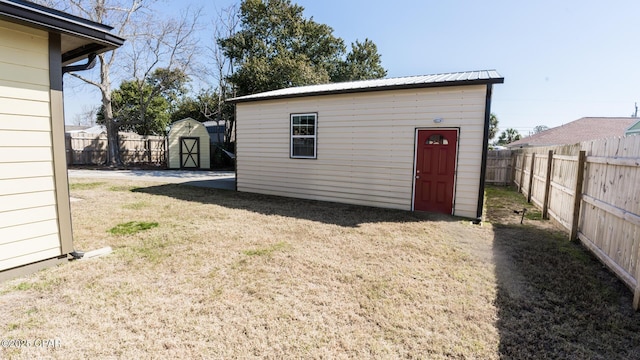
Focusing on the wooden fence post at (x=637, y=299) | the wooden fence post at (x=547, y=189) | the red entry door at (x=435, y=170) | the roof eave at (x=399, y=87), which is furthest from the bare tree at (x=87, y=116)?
the wooden fence post at (x=637, y=299)

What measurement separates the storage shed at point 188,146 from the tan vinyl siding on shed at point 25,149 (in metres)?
15.9

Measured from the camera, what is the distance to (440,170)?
714cm

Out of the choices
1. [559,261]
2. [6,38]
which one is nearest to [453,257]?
[559,261]

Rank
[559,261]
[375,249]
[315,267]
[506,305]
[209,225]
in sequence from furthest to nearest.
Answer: [209,225]
[375,249]
[559,261]
[315,267]
[506,305]

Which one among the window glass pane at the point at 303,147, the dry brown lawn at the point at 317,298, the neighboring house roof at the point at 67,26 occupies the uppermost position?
the neighboring house roof at the point at 67,26

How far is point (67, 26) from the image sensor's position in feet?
11.5

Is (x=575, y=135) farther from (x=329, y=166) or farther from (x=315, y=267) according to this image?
(x=315, y=267)

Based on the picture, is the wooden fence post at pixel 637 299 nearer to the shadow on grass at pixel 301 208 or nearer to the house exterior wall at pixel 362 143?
the shadow on grass at pixel 301 208

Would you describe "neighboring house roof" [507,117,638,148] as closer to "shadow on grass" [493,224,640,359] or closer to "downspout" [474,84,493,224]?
"downspout" [474,84,493,224]

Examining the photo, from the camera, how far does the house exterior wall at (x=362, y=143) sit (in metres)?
6.78

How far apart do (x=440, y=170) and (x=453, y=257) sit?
A: 3.17 m

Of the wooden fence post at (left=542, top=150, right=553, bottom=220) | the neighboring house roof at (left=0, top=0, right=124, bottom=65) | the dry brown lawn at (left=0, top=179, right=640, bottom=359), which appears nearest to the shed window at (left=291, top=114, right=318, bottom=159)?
the dry brown lawn at (left=0, top=179, right=640, bottom=359)

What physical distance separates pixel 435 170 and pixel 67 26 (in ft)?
23.2

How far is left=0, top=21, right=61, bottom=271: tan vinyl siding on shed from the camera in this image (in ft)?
10.7
